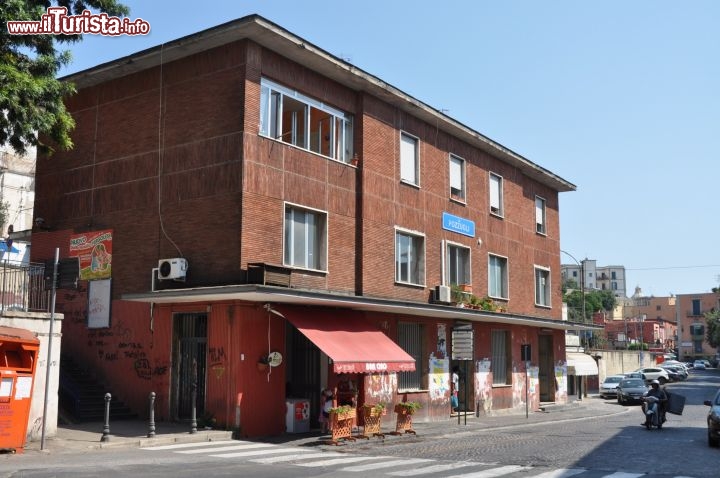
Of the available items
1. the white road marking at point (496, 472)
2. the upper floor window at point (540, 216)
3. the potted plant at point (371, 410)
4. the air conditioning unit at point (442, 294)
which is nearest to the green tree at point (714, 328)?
Result: the upper floor window at point (540, 216)

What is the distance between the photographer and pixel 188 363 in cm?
1955

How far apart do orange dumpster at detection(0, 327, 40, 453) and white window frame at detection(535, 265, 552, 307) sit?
2467cm

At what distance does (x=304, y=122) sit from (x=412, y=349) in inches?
345

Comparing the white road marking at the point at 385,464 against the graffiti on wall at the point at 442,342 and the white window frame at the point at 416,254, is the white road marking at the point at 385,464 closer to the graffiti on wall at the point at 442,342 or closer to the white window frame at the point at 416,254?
the white window frame at the point at 416,254

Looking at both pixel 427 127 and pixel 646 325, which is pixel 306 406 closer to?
pixel 427 127

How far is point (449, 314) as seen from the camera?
2462cm

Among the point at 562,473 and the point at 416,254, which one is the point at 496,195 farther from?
the point at 562,473

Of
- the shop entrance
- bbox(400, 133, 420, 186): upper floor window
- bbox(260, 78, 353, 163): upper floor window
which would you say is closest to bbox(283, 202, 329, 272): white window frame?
bbox(260, 78, 353, 163): upper floor window

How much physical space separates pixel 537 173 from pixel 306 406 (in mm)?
18690

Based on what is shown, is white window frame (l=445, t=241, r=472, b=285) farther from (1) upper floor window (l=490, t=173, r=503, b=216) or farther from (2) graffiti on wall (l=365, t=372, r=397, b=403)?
(2) graffiti on wall (l=365, t=372, r=397, b=403)

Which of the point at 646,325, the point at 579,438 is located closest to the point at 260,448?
the point at 579,438

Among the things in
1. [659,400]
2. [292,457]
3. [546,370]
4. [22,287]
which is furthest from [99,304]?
[546,370]

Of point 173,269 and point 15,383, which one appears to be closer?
point 15,383

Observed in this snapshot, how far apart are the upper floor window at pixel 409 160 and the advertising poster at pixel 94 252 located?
31.7ft
